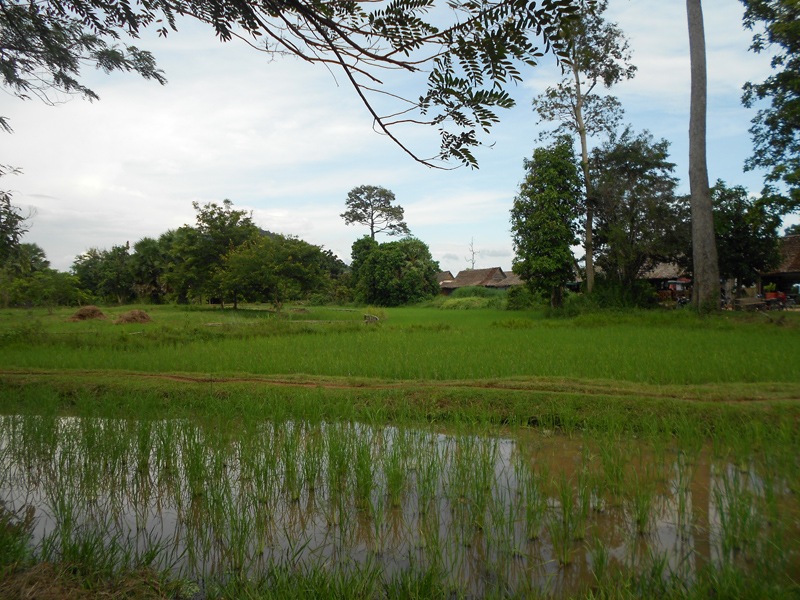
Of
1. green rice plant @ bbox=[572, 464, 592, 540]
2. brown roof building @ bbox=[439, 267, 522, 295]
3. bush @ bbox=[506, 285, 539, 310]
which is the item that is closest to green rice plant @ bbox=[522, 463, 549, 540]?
green rice plant @ bbox=[572, 464, 592, 540]

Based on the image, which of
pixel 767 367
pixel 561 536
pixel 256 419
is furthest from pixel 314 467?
pixel 767 367

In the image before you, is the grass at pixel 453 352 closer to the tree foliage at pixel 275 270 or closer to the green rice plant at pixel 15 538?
the green rice plant at pixel 15 538

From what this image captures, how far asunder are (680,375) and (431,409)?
10.3ft

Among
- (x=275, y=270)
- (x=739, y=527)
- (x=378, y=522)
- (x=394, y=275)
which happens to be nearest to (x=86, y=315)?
(x=275, y=270)

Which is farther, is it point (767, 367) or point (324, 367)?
point (324, 367)

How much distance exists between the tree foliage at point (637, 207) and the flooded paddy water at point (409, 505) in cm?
1355

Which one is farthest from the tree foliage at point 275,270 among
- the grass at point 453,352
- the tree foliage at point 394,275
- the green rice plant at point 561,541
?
the green rice plant at point 561,541

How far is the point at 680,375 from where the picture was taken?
19.0 feet

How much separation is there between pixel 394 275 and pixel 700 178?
21.7m

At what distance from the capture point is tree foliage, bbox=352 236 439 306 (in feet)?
109

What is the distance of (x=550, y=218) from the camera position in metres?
17.3

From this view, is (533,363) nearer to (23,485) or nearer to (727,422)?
(727,422)

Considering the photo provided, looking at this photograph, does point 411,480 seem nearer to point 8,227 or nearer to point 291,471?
point 291,471

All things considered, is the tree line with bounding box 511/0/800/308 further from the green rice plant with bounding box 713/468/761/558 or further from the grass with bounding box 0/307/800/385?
the green rice plant with bounding box 713/468/761/558
